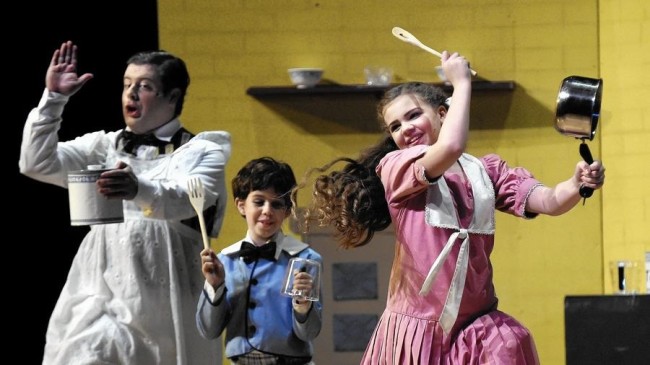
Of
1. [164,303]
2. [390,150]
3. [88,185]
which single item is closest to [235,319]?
[164,303]

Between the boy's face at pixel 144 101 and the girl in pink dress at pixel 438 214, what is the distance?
112cm

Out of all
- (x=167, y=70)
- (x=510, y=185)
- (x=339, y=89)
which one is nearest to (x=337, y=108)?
(x=339, y=89)

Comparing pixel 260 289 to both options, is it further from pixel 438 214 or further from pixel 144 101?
pixel 438 214

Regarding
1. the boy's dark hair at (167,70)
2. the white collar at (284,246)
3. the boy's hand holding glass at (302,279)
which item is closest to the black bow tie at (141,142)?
the boy's dark hair at (167,70)

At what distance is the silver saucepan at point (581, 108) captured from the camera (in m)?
3.26

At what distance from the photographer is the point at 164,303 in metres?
4.29

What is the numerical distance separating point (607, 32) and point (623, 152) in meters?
0.54

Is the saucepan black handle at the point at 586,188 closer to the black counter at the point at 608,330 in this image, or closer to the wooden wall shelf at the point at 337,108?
the black counter at the point at 608,330

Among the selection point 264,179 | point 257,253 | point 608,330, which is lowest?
point 608,330

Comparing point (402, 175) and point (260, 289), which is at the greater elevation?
point (402, 175)

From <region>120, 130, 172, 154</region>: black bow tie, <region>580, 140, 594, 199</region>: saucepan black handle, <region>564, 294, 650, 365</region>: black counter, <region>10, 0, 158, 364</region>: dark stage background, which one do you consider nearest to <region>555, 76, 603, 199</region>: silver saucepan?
<region>580, 140, 594, 199</region>: saucepan black handle

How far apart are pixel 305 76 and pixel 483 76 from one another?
0.80 metres

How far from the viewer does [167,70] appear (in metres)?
4.45

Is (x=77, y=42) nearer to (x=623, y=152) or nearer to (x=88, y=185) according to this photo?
(x=88, y=185)
